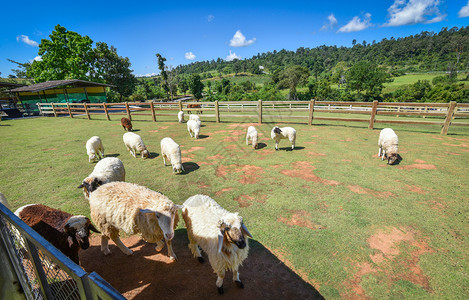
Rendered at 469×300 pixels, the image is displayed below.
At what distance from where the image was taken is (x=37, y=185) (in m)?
6.23

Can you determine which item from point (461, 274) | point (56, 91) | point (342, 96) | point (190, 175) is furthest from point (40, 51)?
point (342, 96)

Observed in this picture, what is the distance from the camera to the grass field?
3.34 m

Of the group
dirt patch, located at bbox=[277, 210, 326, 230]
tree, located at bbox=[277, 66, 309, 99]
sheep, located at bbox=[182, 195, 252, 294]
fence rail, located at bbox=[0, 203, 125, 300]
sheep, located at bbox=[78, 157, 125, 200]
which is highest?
tree, located at bbox=[277, 66, 309, 99]

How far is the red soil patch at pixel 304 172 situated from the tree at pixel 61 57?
42888 mm

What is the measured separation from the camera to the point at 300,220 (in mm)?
4516

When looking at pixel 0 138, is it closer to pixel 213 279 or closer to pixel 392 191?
pixel 213 279

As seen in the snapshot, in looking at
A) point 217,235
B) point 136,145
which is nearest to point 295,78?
point 136,145

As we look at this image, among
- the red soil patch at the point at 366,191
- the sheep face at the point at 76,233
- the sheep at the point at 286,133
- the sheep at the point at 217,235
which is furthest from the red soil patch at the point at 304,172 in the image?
the sheep face at the point at 76,233

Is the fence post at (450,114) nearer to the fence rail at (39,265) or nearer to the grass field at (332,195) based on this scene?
the grass field at (332,195)

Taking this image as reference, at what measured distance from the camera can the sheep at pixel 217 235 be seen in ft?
9.56

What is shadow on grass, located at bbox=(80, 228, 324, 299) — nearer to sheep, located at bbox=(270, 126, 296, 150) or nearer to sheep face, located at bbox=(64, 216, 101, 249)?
sheep face, located at bbox=(64, 216, 101, 249)

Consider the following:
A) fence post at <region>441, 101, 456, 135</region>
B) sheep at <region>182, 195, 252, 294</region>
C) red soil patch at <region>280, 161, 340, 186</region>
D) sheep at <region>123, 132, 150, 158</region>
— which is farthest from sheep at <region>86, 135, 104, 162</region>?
fence post at <region>441, 101, 456, 135</region>

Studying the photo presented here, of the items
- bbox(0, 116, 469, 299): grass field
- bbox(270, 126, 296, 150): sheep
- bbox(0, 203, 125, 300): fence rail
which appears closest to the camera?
bbox(0, 203, 125, 300): fence rail

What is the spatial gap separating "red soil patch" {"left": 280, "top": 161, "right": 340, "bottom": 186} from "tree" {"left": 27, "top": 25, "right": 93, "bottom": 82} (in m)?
42.9
